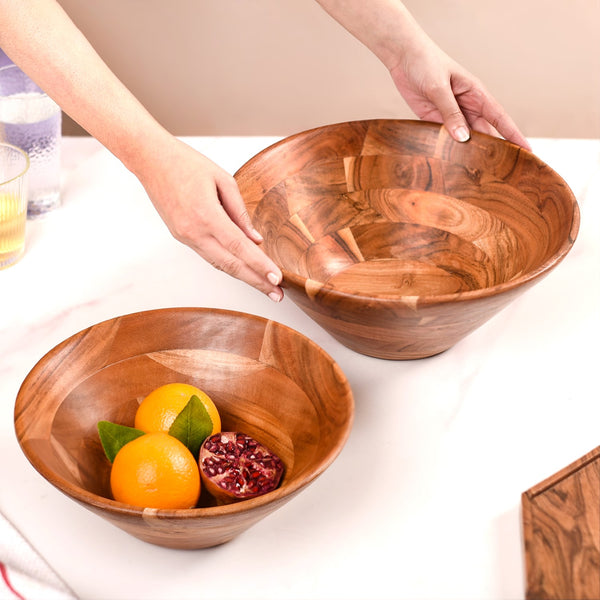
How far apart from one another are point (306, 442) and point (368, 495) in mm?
100

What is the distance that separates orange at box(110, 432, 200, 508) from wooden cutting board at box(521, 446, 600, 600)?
322mm

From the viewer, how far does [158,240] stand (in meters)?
1.26

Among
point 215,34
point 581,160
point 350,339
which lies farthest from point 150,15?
point 350,339

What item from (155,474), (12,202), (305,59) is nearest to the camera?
(155,474)

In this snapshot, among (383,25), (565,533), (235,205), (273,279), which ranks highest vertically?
(383,25)

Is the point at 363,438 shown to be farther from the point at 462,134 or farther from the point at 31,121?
the point at 31,121

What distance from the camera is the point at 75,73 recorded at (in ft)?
3.10

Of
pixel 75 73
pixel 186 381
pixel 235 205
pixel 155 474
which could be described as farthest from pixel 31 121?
pixel 155 474

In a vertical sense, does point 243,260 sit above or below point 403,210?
below

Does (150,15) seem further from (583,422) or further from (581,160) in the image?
(583,422)

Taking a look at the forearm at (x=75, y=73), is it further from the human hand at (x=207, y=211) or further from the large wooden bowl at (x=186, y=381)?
the large wooden bowl at (x=186, y=381)

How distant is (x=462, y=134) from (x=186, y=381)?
57 cm

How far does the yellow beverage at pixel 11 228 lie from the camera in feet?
3.69

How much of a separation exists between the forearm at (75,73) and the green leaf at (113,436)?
324 millimetres
